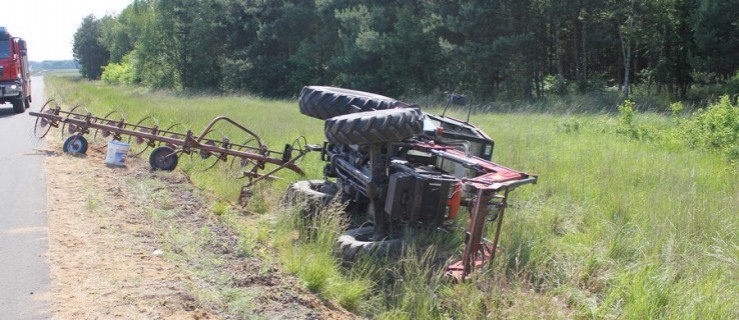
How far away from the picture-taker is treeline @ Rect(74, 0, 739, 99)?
27.4 meters

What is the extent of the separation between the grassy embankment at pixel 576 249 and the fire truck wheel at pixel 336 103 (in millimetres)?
1448

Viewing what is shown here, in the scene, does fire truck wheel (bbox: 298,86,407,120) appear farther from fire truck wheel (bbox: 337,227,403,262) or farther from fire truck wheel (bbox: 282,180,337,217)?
fire truck wheel (bbox: 337,227,403,262)

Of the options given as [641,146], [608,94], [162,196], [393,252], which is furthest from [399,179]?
[608,94]

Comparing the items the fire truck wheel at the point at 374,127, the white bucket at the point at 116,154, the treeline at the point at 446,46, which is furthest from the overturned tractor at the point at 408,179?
the treeline at the point at 446,46

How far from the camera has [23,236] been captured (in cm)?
665

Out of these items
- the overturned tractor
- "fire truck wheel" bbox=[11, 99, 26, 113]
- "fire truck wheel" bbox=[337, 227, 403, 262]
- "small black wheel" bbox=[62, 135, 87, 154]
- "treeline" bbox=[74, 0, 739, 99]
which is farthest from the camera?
"treeline" bbox=[74, 0, 739, 99]

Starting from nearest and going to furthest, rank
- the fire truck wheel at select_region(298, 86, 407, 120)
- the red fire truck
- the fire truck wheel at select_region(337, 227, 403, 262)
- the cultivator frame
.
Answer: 1. the fire truck wheel at select_region(337, 227, 403, 262)
2. the fire truck wheel at select_region(298, 86, 407, 120)
3. the cultivator frame
4. the red fire truck

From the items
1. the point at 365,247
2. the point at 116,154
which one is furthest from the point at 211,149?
the point at 365,247

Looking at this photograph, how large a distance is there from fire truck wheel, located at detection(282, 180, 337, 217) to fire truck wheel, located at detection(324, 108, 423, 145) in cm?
131

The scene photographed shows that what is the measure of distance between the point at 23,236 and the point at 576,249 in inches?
217

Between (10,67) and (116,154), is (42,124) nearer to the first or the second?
(116,154)

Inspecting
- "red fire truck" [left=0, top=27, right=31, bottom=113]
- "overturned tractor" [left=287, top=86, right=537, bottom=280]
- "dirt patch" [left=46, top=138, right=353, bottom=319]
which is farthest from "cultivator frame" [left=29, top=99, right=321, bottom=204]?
"red fire truck" [left=0, top=27, right=31, bottom=113]

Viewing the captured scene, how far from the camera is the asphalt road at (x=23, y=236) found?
483 centimetres

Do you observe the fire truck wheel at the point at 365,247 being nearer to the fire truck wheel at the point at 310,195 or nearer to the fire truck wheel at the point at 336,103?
the fire truck wheel at the point at 310,195
